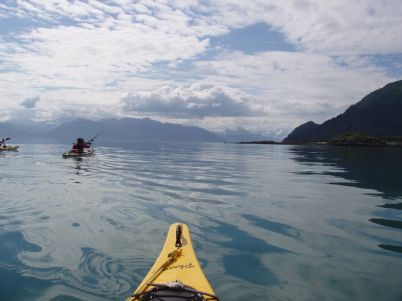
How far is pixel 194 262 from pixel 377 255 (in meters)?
7.77

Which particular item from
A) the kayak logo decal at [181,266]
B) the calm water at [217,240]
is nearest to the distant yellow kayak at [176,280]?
the kayak logo decal at [181,266]

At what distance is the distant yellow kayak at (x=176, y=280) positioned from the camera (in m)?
7.94

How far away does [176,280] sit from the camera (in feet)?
28.2

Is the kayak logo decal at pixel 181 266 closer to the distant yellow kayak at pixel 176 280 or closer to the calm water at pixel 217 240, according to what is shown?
the distant yellow kayak at pixel 176 280

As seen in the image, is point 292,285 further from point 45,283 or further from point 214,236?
point 45,283

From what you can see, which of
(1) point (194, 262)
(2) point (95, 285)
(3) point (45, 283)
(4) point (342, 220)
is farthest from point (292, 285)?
(4) point (342, 220)

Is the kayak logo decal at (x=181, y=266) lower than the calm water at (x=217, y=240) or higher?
higher

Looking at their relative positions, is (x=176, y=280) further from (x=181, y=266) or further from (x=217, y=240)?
(x=217, y=240)

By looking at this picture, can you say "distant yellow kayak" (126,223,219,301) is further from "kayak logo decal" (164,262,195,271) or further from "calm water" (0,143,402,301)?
"calm water" (0,143,402,301)

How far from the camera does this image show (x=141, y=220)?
708 inches

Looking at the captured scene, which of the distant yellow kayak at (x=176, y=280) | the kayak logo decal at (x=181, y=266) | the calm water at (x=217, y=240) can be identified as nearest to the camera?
the distant yellow kayak at (x=176, y=280)

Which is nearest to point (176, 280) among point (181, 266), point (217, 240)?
point (181, 266)

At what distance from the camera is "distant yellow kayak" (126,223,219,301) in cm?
794

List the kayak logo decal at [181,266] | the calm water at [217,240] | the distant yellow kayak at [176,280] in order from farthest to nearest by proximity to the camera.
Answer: the calm water at [217,240], the kayak logo decal at [181,266], the distant yellow kayak at [176,280]
